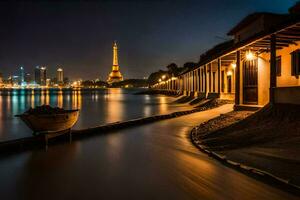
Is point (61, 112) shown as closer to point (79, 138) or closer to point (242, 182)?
point (79, 138)

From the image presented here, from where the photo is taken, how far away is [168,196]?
6.59 meters

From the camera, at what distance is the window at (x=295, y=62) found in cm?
1608

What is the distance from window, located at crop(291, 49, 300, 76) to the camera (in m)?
16.1

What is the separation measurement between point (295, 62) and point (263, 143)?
8.35 meters

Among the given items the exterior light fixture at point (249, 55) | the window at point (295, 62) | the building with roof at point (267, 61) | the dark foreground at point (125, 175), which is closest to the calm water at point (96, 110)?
the dark foreground at point (125, 175)

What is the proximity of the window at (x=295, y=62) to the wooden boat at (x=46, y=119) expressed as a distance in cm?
1203

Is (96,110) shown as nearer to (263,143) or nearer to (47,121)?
(47,121)

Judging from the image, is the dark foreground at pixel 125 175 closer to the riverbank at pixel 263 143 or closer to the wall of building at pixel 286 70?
the riverbank at pixel 263 143

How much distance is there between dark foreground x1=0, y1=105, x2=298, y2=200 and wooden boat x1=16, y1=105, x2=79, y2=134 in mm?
858

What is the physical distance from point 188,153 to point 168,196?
4.18 m

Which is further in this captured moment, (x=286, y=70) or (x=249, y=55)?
(x=249, y=55)

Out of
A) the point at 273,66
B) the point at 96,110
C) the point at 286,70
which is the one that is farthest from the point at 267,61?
the point at 96,110

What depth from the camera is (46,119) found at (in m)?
12.5

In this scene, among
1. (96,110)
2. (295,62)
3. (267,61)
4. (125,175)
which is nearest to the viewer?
(125,175)
